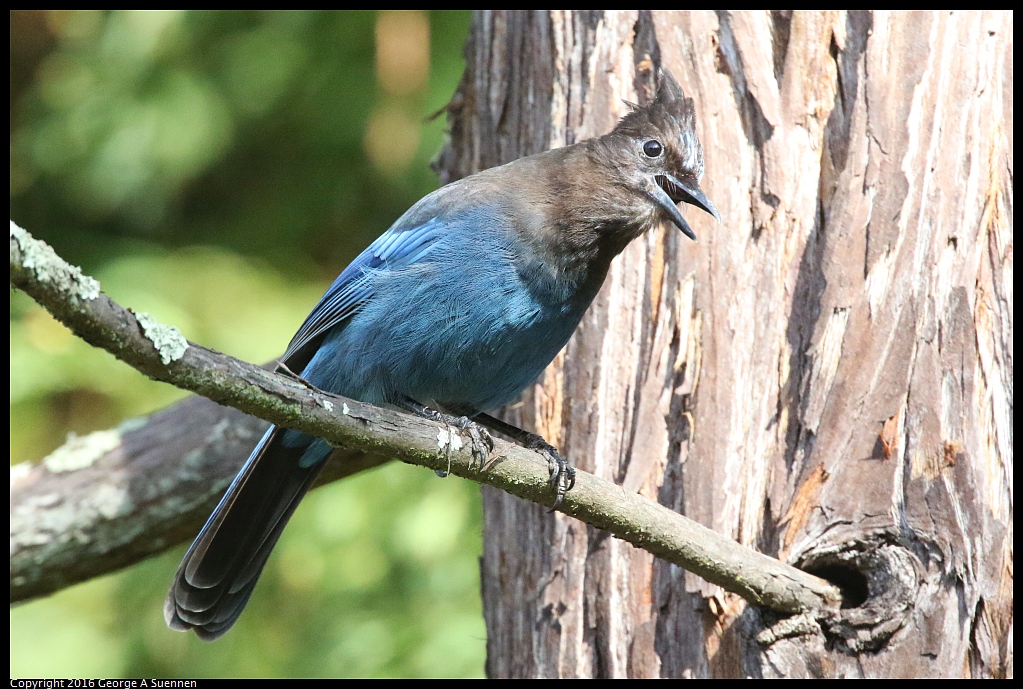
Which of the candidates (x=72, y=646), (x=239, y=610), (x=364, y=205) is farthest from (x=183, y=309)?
(x=239, y=610)

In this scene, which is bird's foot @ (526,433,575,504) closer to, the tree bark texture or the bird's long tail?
the tree bark texture

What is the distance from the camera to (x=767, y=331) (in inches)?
118

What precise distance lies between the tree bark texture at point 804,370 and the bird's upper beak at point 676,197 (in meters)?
0.14

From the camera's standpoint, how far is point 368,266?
3301mm

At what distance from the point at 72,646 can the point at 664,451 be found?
11.2ft

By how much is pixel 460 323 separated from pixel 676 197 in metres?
0.78

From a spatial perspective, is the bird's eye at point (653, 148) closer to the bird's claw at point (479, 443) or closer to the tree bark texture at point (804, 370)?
the tree bark texture at point (804, 370)

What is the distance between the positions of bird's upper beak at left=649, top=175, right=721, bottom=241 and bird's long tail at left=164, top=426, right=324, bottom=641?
1308 millimetres

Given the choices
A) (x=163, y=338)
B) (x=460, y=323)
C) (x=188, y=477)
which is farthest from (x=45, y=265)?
(x=188, y=477)

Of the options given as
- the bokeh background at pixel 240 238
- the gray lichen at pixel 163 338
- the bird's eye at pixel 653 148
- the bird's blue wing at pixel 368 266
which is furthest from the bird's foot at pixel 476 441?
the bokeh background at pixel 240 238

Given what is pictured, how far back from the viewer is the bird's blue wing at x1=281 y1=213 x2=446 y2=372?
10.5 ft

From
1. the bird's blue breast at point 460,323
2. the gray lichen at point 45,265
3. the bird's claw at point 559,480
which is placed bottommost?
the bird's claw at point 559,480

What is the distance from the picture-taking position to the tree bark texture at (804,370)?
2.62 meters

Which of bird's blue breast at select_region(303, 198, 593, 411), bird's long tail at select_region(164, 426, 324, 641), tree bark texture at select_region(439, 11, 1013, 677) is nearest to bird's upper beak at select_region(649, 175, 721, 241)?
tree bark texture at select_region(439, 11, 1013, 677)
